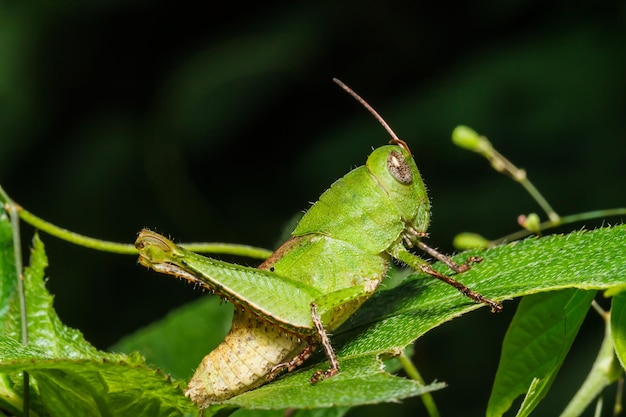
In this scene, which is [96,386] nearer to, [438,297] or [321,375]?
[321,375]

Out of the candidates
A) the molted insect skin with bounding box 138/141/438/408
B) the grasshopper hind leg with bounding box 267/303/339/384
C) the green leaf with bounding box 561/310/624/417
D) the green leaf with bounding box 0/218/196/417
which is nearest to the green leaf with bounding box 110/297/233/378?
the molted insect skin with bounding box 138/141/438/408

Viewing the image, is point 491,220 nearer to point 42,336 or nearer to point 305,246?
point 305,246

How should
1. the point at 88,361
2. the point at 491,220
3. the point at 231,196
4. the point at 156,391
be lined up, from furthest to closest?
the point at 231,196 < the point at 491,220 < the point at 156,391 < the point at 88,361

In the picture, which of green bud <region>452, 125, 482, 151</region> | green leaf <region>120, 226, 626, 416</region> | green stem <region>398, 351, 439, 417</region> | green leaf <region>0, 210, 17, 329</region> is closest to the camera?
green leaf <region>120, 226, 626, 416</region>

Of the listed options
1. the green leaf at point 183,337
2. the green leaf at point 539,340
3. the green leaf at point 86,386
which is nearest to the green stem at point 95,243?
the green leaf at point 183,337

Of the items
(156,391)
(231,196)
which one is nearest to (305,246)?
(156,391)

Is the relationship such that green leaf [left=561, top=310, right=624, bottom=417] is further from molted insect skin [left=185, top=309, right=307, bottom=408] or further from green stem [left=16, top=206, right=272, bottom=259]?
green stem [left=16, top=206, right=272, bottom=259]
